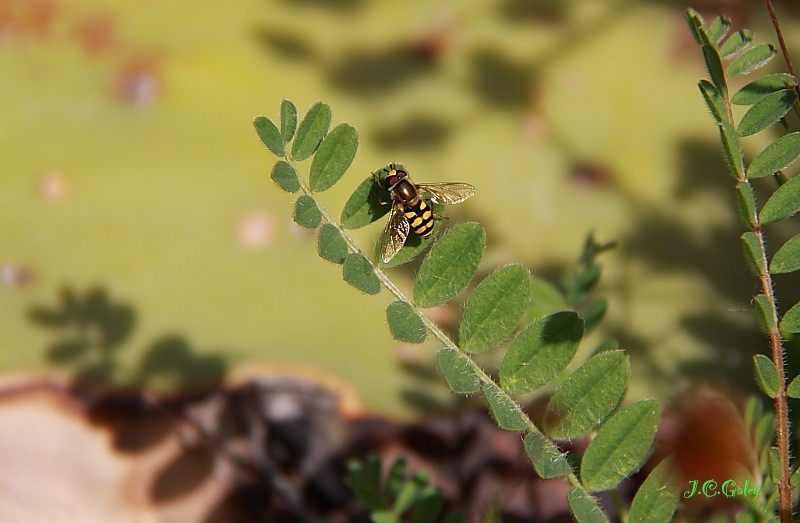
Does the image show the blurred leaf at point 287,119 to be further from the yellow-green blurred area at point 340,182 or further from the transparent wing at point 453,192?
the yellow-green blurred area at point 340,182

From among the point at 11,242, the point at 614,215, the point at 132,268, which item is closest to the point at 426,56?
the point at 614,215

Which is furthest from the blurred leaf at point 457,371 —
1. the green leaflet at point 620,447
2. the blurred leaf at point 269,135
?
the blurred leaf at point 269,135

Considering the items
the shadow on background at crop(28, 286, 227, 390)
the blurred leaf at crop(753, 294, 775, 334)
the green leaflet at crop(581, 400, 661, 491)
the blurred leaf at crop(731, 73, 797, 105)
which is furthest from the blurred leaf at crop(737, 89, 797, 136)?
the shadow on background at crop(28, 286, 227, 390)

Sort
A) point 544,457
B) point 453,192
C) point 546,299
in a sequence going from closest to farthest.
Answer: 1. point 544,457
2. point 546,299
3. point 453,192

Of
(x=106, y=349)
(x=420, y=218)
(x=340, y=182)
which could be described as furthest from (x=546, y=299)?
(x=106, y=349)

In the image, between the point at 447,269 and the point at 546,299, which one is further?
the point at 546,299

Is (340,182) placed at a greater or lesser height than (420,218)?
greater

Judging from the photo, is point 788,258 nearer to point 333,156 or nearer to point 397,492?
point 333,156
